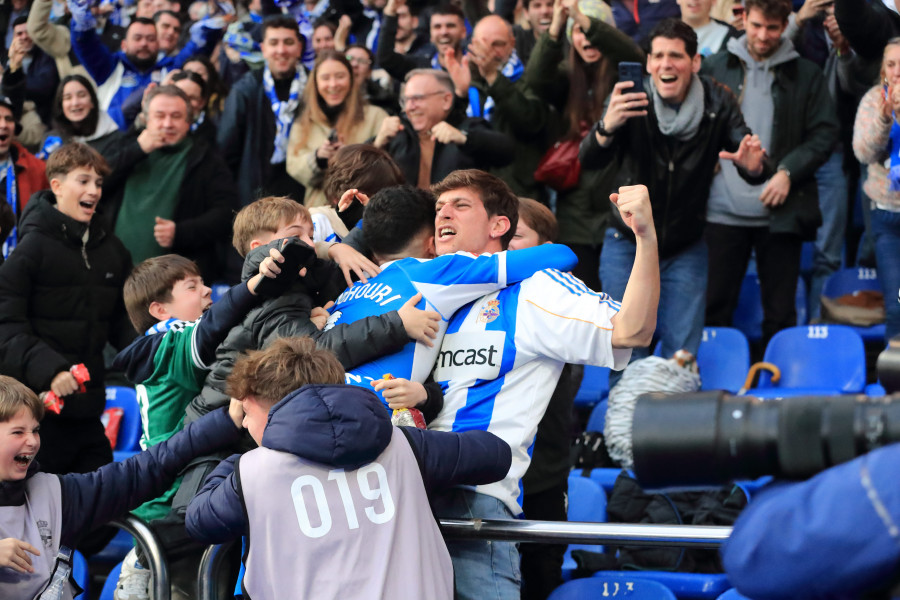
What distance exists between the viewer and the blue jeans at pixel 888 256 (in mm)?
5906

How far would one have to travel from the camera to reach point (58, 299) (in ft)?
19.0

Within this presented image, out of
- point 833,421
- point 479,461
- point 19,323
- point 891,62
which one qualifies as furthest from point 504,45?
point 833,421

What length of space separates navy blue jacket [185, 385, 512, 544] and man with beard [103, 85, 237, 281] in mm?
3834

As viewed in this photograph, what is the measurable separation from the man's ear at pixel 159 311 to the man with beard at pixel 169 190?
7.95 ft

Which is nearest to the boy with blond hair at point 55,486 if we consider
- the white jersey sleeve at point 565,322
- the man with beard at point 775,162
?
the white jersey sleeve at point 565,322

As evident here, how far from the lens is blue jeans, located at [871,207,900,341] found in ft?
19.4

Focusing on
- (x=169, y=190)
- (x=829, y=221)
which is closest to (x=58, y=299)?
(x=169, y=190)

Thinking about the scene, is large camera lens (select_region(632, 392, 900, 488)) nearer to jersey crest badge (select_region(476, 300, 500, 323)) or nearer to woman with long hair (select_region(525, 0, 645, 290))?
jersey crest badge (select_region(476, 300, 500, 323))

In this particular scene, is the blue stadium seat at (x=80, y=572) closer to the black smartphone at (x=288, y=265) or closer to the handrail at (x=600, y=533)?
the black smartphone at (x=288, y=265)

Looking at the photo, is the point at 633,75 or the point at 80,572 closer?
the point at 80,572

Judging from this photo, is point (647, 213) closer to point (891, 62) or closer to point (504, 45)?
point (891, 62)

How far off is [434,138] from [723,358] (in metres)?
2.04

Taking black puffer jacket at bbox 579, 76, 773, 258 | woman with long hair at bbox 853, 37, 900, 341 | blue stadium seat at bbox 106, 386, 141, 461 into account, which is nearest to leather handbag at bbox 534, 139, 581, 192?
black puffer jacket at bbox 579, 76, 773, 258

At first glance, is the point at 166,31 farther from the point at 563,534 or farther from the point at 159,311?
the point at 563,534
